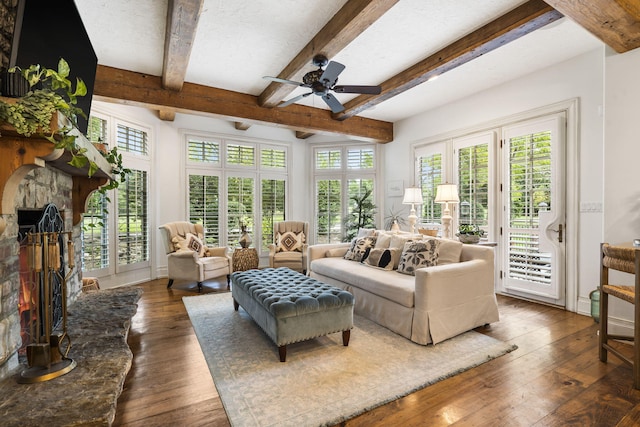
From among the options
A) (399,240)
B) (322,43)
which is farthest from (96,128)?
(399,240)

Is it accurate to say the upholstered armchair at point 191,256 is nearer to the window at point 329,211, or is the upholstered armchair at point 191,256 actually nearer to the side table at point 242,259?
the side table at point 242,259

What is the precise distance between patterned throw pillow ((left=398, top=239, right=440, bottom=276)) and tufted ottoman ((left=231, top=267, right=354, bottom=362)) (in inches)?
37.3

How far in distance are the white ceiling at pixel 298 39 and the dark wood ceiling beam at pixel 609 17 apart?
0.53 metres

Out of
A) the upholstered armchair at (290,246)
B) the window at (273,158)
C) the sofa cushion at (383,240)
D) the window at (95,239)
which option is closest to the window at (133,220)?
the window at (95,239)

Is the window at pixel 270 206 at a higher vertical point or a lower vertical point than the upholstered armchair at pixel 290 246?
higher

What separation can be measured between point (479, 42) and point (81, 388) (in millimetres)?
3856

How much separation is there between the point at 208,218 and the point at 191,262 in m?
1.47

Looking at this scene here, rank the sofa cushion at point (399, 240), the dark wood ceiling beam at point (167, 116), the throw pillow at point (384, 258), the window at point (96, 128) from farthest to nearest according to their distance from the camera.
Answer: the dark wood ceiling beam at point (167, 116), the window at point (96, 128), the sofa cushion at point (399, 240), the throw pillow at point (384, 258)

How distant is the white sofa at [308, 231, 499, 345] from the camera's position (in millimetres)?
2670

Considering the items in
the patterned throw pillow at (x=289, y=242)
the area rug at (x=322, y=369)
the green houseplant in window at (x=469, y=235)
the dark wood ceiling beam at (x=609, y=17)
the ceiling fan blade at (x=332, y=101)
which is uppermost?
the dark wood ceiling beam at (x=609, y=17)

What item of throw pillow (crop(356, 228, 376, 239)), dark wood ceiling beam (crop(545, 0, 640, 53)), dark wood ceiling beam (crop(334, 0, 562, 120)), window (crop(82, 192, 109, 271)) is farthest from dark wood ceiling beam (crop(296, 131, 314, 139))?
dark wood ceiling beam (crop(545, 0, 640, 53))

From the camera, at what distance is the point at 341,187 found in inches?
263

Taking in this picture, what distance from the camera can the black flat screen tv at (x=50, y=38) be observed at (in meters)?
1.59

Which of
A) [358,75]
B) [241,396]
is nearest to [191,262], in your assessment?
[241,396]
